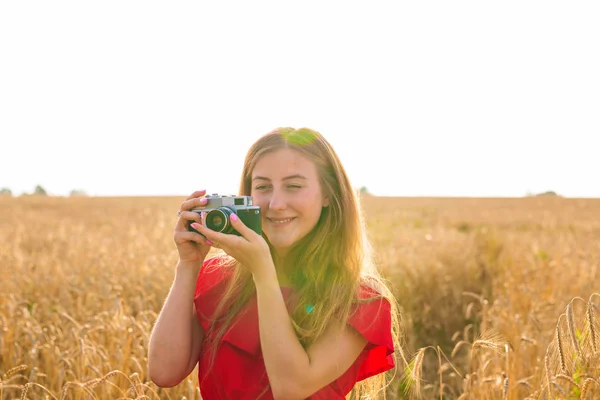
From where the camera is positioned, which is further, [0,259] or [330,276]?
[0,259]

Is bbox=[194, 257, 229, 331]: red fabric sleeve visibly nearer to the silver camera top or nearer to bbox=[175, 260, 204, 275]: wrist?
bbox=[175, 260, 204, 275]: wrist

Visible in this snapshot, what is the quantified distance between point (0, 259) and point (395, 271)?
438 cm

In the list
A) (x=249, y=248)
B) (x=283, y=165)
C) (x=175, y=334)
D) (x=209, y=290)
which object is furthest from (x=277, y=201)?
(x=175, y=334)

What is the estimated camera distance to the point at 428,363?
479cm

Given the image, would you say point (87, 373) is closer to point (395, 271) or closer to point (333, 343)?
point (333, 343)

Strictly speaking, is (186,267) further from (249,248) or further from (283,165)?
(283,165)

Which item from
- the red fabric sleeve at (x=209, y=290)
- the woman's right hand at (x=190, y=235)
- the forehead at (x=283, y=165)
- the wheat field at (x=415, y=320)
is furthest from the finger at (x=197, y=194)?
the wheat field at (x=415, y=320)

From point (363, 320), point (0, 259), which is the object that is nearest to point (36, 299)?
point (0, 259)

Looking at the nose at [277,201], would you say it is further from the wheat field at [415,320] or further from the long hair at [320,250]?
the wheat field at [415,320]

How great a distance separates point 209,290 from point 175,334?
0.24 m

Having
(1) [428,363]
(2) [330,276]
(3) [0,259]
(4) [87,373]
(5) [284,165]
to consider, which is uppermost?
(5) [284,165]

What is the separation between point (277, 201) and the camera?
5.94 ft

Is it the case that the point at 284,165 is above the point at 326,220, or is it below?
above

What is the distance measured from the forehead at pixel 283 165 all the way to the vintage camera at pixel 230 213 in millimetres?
171
